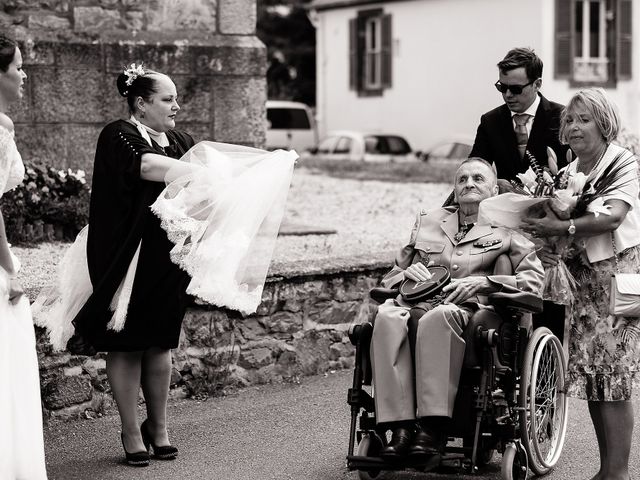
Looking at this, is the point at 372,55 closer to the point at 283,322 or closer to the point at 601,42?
the point at 601,42

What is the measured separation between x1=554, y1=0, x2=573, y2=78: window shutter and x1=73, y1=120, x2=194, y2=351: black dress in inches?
964

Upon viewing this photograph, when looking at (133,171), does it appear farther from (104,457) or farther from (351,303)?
(351,303)

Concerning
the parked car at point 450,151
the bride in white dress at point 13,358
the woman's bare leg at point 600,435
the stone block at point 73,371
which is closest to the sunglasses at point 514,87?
the woman's bare leg at point 600,435

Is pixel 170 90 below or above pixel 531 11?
below

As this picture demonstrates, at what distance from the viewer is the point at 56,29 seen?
10.5m

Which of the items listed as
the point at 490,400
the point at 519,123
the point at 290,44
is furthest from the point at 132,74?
the point at 290,44

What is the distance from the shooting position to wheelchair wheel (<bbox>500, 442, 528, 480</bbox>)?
540 cm

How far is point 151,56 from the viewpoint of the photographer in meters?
10.7

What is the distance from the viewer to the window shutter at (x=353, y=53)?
3419 centimetres

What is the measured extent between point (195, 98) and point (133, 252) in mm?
5173

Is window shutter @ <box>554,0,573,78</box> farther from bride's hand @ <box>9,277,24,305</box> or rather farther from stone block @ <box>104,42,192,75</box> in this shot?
bride's hand @ <box>9,277,24,305</box>

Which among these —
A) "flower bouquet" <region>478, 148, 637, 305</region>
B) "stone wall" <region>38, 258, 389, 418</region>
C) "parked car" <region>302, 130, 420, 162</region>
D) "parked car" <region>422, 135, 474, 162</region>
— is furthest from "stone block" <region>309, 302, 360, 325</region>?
"parked car" <region>302, 130, 420, 162</region>

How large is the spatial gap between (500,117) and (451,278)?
3.95ft

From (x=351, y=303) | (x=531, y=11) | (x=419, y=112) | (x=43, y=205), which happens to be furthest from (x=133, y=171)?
(x=419, y=112)
